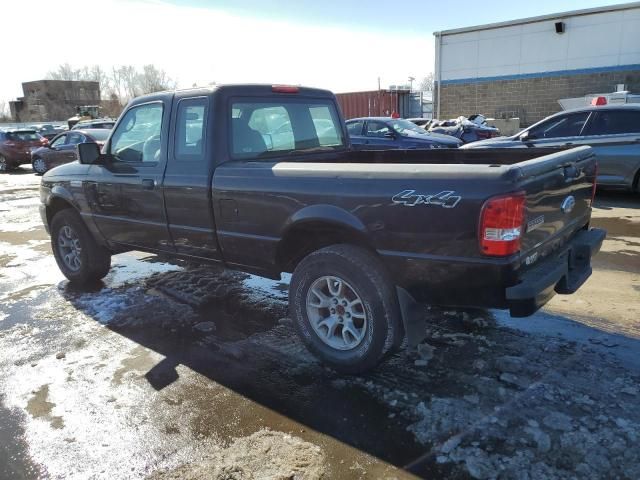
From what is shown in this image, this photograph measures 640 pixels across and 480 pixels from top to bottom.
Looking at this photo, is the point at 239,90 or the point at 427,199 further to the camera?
the point at 239,90

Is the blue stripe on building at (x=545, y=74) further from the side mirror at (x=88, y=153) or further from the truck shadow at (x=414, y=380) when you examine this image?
the side mirror at (x=88, y=153)

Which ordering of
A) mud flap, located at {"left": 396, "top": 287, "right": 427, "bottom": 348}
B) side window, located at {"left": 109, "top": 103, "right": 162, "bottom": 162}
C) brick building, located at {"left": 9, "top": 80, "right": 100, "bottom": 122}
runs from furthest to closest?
brick building, located at {"left": 9, "top": 80, "right": 100, "bottom": 122} < side window, located at {"left": 109, "top": 103, "right": 162, "bottom": 162} < mud flap, located at {"left": 396, "top": 287, "right": 427, "bottom": 348}

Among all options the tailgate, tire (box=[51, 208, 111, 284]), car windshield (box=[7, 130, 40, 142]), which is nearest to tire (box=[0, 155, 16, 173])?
car windshield (box=[7, 130, 40, 142])

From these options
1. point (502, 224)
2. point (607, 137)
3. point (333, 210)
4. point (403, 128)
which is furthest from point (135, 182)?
point (403, 128)

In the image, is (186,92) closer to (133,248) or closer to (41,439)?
(133,248)

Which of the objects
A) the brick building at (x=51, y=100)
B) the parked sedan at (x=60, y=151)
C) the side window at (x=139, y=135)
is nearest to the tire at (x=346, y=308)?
the side window at (x=139, y=135)

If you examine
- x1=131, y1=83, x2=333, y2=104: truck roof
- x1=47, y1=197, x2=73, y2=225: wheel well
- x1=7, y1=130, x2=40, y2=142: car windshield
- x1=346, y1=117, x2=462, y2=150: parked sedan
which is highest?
x1=131, y1=83, x2=333, y2=104: truck roof

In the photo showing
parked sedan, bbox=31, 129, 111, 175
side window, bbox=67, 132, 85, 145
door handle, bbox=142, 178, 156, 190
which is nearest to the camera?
door handle, bbox=142, 178, 156, 190

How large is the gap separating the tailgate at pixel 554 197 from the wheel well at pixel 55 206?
4.81 m

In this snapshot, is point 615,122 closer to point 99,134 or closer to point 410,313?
point 410,313

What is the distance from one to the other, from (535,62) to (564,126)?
1795cm

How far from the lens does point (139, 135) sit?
15.3 feet

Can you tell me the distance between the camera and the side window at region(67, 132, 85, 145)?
15.4m

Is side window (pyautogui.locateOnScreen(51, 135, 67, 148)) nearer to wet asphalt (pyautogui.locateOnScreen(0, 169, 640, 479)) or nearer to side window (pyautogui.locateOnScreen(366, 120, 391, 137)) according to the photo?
side window (pyautogui.locateOnScreen(366, 120, 391, 137))
